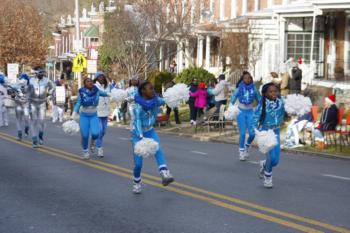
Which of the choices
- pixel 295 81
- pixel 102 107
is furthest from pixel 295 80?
pixel 102 107

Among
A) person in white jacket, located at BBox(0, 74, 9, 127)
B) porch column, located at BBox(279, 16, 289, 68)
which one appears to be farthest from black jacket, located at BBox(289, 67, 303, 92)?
person in white jacket, located at BBox(0, 74, 9, 127)

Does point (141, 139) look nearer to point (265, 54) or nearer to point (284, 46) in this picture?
point (284, 46)

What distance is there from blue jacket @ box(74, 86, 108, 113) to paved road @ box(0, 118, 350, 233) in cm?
113

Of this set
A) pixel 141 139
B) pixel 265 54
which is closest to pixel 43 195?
pixel 141 139

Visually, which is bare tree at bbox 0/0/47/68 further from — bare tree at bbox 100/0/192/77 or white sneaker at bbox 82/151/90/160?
white sneaker at bbox 82/151/90/160

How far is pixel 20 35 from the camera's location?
58156mm

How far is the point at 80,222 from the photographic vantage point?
8.53m

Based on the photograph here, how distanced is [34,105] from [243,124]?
5706 mm

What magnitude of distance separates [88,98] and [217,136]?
945 cm

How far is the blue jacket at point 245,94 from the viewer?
14461 mm

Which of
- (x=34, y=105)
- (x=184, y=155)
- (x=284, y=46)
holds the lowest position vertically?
(x=184, y=155)

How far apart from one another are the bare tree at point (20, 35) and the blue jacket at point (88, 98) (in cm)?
4354

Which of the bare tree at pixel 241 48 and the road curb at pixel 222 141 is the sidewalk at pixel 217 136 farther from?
the bare tree at pixel 241 48

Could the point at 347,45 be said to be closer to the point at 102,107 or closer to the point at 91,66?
the point at 91,66
